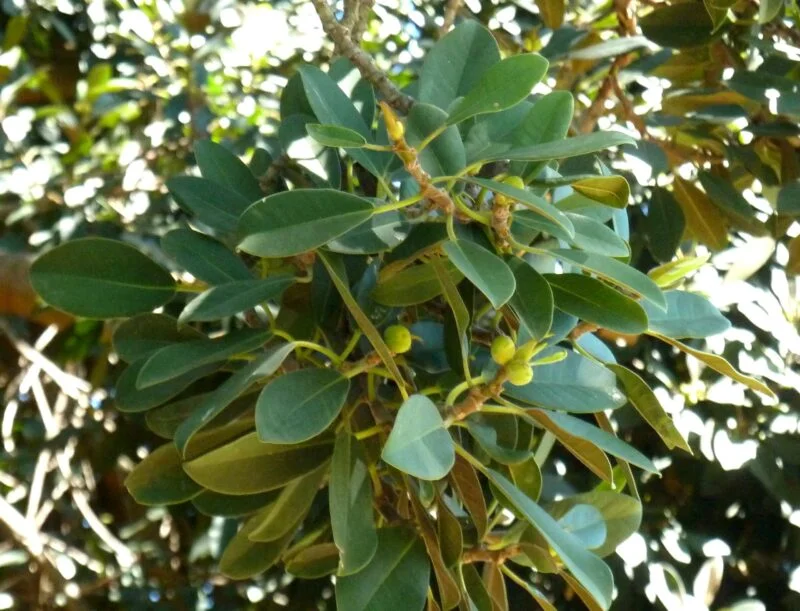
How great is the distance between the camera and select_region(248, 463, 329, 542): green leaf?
26.9 inches

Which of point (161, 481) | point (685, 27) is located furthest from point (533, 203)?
point (685, 27)

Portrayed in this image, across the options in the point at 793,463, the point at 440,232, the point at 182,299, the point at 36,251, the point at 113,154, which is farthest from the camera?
the point at 113,154

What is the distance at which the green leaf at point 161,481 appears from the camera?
69 cm

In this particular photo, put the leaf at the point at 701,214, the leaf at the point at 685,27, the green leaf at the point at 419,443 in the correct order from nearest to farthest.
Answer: the green leaf at the point at 419,443 < the leaf at the point at 685,27 < the leaf at the point at 701,214

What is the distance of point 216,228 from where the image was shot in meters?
0.65

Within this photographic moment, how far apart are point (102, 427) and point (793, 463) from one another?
1.09 m

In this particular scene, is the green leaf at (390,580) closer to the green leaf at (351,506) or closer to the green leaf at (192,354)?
the green leaf at (351,506)

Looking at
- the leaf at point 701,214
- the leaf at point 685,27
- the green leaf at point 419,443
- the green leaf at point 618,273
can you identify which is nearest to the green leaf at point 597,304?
the green leaf at point 618,273

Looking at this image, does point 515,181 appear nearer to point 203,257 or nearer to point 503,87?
point 503,87

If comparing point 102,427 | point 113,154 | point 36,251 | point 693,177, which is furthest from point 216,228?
point 113,154

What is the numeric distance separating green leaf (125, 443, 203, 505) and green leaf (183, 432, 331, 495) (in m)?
0.06

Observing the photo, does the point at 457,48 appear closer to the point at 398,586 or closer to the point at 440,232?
the point at 440,232

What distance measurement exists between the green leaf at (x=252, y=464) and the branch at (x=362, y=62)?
26 centimetres

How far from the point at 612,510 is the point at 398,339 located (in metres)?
0.22
